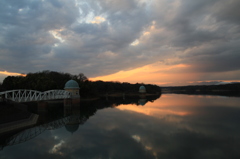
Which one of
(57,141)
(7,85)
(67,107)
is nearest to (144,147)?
(57,141)

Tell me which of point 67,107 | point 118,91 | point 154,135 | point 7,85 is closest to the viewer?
point 154,135

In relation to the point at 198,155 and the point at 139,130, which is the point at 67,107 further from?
the point at 198,155

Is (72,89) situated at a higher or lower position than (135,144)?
higher

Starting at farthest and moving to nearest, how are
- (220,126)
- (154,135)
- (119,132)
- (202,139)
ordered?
(220,126) < (119,132) < (154,135) < (202,139)

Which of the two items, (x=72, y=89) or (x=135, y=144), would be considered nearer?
(x=135, y=144)

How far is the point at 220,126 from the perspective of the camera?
22.0 m

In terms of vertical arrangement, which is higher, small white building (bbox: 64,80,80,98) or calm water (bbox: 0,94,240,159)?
small white building (bbox: 64,80,80,98)

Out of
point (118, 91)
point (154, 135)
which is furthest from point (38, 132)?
point (118, 91)

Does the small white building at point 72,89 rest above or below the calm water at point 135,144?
above

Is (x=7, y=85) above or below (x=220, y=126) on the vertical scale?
above

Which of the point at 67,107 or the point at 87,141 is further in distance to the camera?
the point at 67,107

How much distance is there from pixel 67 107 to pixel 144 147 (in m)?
36.0

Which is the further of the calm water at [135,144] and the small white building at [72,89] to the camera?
the small white building at [72,89]

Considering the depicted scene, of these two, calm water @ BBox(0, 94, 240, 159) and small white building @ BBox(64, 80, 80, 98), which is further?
small white building @ BBox(64, 80, 80, 98)
